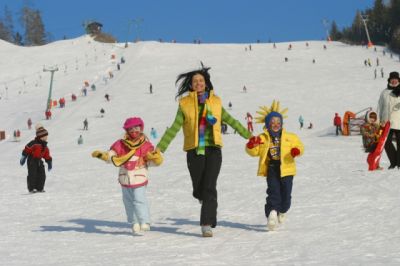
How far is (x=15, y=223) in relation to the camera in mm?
7781

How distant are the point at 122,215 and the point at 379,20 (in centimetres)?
8753

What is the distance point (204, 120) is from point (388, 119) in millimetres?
5273

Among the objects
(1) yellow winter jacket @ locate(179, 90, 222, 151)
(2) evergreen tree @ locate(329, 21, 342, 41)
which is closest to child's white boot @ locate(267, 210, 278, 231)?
(1) yellow winter jacket @ locate(179, 90, 222, 151)

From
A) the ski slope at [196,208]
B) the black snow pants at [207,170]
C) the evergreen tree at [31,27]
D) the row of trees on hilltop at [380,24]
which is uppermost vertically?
the evergreen tree at [31,27]

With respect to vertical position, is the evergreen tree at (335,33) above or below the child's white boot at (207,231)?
above

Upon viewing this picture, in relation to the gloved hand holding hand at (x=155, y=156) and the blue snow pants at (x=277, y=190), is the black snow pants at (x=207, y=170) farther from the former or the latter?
the blue snow pants at (x=277, y=190)

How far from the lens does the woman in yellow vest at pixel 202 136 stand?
6113 millimetres

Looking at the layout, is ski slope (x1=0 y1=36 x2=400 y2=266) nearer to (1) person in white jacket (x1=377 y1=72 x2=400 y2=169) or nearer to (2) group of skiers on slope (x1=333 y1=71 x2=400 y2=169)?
(2) group of skiers on slope (x1=333 y1=71 x2=400 y2=169)

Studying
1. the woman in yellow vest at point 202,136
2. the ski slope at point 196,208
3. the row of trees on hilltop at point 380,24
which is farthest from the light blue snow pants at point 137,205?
the row of trees on hilltop at point 380,24

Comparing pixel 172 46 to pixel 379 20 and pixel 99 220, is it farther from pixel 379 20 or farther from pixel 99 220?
pixel 99 220

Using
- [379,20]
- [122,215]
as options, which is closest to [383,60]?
[379,20]

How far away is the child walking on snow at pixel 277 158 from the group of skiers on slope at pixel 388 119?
184 inches

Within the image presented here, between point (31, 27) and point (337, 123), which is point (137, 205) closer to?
point (337, 123)

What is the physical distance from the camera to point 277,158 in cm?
626
